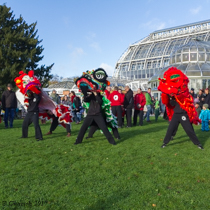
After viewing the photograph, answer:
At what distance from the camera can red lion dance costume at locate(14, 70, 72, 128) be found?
8359 mm

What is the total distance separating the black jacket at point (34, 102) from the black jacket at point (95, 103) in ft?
6.38

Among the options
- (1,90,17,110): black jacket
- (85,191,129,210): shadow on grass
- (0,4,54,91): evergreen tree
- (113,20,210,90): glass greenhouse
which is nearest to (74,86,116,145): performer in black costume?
(85,191,129,210): shadow on grass

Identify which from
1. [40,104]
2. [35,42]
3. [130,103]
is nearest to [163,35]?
[35,42]

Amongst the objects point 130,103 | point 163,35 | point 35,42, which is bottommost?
point 130,103

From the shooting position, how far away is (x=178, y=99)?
7191 millimetres

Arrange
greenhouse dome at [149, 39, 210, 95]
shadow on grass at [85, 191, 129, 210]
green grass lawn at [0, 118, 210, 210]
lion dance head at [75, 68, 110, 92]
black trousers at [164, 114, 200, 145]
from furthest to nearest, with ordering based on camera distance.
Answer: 1. greenhouse dome at [149, 39, 210, 95]
2. lion dance head at [75, 68, 110, 92]
3. black trousers at [164, 114, 200, 145]
4. green grass lawn at [0, 118, 210, 210]
5. shadow on grass at [85, 191, 129, 210]

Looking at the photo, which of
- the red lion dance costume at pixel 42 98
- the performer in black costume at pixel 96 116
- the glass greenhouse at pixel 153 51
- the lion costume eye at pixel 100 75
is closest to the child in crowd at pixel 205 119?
the performer in black costume at pixel 96 116

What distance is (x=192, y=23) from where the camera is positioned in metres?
60.8

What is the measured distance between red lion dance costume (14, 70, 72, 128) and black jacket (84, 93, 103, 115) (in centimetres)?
196

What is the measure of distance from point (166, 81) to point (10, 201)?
4.97 m

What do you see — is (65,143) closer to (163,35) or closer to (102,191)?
(102,191)

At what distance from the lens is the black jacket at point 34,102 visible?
8.53 metres

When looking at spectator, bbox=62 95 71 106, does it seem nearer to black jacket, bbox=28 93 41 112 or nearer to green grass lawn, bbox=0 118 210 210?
black jacket, bbox=28 93 41 112

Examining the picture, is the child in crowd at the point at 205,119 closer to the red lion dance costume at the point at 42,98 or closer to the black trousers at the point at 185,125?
the black trousers at the point at 185,125
